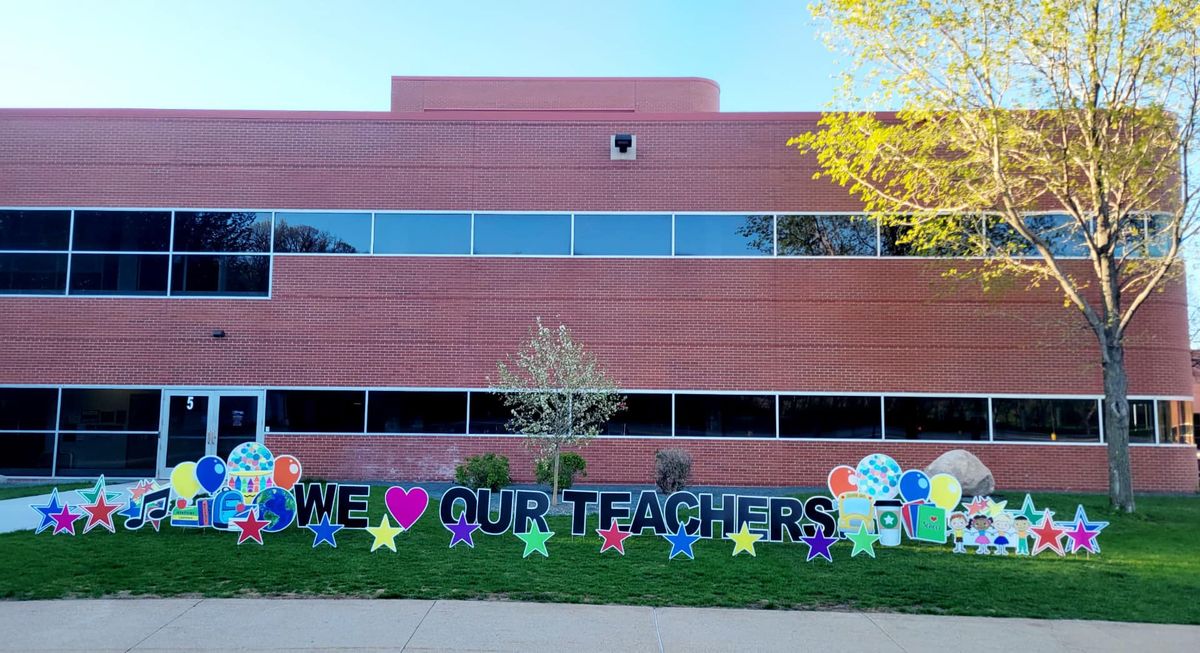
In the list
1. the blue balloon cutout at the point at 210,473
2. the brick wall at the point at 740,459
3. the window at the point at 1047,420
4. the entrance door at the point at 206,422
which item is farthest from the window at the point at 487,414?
the window at the point at 1047,420

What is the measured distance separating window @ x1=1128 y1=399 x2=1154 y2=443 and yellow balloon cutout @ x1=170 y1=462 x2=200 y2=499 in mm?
17569

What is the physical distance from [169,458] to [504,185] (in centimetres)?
932

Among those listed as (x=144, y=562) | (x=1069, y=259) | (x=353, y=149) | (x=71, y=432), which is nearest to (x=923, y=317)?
(x=1069, y=259)

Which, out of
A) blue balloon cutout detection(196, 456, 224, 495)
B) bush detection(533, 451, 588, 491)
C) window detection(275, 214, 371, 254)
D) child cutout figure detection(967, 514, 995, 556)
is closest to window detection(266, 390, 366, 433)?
window detection(275, 214, 371, 254)

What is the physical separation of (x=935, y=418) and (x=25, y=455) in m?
19.5

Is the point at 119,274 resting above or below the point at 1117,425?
above

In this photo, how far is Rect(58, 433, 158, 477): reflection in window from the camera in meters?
17.1

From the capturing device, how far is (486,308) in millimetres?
17250

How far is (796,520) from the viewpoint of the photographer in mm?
9695

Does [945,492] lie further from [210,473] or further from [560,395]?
[210,473]

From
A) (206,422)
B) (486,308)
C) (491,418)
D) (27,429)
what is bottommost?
(27,429)

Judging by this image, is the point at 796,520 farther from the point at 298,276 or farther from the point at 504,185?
the point at 298,276

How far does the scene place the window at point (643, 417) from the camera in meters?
17.0

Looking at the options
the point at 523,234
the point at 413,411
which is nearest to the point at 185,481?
the point at 413,411
